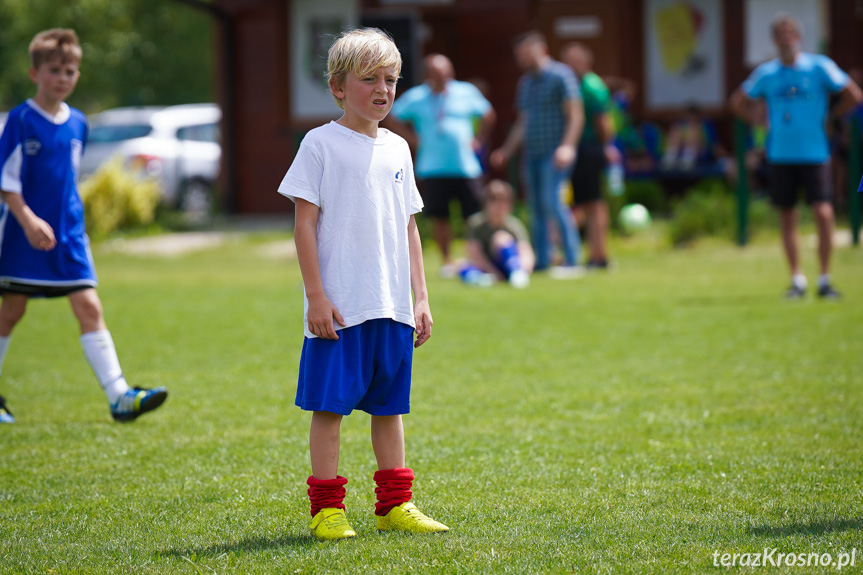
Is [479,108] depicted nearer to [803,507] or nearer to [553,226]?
[553,226]

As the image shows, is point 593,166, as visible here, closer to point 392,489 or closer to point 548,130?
point 548,130

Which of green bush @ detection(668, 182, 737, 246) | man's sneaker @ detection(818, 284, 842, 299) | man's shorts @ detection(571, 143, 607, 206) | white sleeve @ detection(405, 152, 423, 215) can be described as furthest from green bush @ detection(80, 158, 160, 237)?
white sleeve @ detection(405, 152, 423, 215)

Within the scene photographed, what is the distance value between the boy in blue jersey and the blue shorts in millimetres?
2084

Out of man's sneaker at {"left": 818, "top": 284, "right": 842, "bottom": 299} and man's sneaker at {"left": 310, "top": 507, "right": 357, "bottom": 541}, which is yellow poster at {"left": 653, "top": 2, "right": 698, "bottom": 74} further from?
man's sneaker at {"left": 310, "top": 507, "right": 357, "bottom": 541}

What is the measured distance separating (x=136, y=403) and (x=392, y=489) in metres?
2.16

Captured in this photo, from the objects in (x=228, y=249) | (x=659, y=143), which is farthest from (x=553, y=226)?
(x=659, y=143)

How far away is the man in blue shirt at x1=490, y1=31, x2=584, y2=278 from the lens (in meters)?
11.6

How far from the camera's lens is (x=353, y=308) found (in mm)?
3691

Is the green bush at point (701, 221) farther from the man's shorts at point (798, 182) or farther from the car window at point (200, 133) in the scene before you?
the car window at point (200, 133)

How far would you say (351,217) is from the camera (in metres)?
3.73

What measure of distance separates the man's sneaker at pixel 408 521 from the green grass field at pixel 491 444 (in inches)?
2.4

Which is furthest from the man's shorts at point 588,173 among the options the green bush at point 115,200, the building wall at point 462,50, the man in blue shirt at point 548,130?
the green bush at point 115,200

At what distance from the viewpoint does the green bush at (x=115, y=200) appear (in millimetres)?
17312

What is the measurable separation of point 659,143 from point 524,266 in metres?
8.34
